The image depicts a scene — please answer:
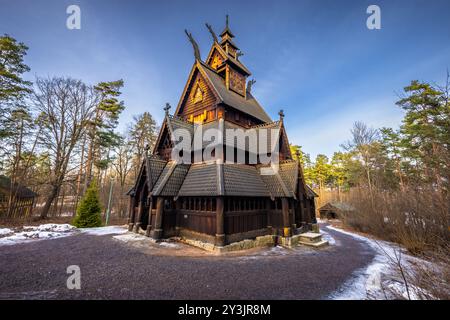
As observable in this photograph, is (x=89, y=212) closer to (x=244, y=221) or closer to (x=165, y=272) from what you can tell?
(x=165, y=272)

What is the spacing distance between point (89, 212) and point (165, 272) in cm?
1403

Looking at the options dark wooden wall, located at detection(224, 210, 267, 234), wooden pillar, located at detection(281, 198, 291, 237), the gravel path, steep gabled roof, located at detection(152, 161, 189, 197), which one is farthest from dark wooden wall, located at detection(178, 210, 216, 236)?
wooden pillar, located at detection(281, 198, 291, 237)

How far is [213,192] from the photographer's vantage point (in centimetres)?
913

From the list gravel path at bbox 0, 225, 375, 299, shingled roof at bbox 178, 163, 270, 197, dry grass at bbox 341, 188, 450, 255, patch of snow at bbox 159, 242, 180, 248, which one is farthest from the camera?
patch of snow at bbox 159, 242, 180, 248

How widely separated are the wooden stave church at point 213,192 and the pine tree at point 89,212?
521cm

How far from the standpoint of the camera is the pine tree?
1517 centimetres

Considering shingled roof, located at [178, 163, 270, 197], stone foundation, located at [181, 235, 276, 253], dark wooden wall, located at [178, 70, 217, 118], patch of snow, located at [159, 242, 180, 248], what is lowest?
patch of snow, located at [159, 242, 180, 248]

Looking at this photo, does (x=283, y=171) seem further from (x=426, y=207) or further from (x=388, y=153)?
(x=388, y=153)

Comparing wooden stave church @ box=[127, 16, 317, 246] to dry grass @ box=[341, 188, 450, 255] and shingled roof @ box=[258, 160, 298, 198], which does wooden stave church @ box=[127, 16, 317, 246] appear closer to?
shingled roof @ box=[258, 160, 298, 198]

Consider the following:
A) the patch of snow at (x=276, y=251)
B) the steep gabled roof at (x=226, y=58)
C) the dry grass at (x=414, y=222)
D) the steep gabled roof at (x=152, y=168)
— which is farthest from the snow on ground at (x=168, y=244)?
the steep gabled roof at (x=226, y=58)

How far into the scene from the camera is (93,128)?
23078mm

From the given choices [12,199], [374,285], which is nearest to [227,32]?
[374,285]
